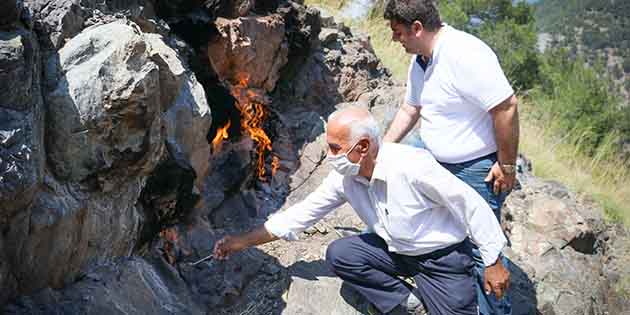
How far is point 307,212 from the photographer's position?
11.0ft

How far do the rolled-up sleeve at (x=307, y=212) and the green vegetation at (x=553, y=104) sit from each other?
520 cm

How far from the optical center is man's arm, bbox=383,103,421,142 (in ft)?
12.6

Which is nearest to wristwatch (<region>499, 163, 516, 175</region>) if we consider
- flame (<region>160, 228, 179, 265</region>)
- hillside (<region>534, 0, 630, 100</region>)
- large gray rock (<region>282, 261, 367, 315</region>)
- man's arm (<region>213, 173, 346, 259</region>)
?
man's arm (<region>213, 173, 346, 259</region>)

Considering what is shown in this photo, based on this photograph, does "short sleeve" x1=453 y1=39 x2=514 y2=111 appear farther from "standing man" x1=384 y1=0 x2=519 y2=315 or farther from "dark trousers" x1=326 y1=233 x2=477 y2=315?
"dark trousers" x1=326 y1=233 x2=477 y2=315

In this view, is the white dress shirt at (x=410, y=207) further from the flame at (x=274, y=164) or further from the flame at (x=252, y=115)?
the flame at (x=274, y=164)

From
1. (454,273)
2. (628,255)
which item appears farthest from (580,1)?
(454,273)

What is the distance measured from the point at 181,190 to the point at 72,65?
1182 mm

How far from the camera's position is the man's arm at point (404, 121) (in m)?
3.83

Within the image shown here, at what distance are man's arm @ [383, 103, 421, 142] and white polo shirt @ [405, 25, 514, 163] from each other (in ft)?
0.79

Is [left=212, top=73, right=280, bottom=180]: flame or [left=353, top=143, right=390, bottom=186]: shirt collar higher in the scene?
[left=353, top=143, right=390, bottom=186]: shirt collar

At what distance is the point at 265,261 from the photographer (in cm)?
428

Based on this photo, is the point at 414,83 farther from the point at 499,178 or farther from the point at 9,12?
the point at 9,12

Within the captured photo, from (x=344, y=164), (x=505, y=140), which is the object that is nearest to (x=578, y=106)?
(x=505, y=140)

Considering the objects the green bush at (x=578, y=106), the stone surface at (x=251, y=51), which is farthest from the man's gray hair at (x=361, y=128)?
the green bush at (x=578, y=106)
